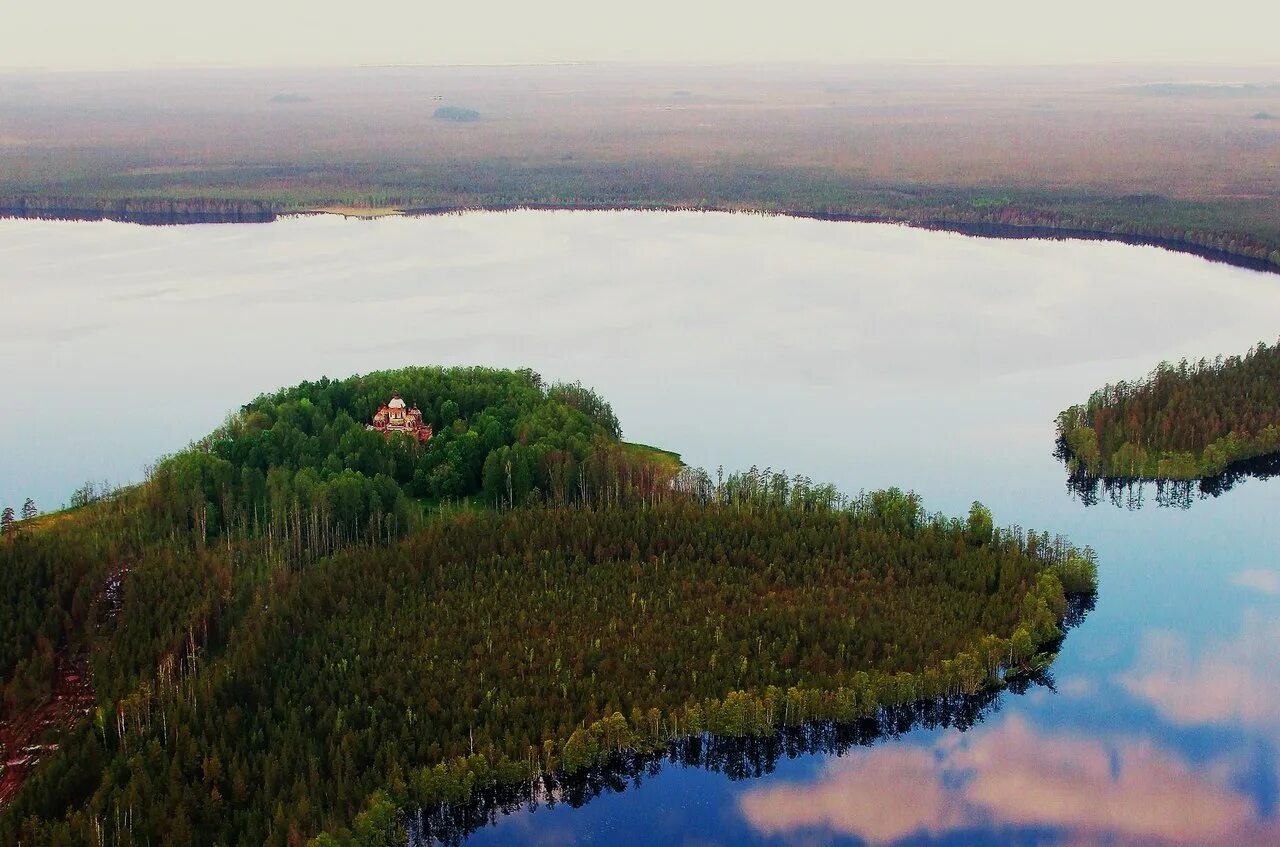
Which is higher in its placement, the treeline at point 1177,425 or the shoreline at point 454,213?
the shoreline at point 454,213

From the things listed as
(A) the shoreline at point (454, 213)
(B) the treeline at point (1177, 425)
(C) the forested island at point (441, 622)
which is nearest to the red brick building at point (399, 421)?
(C) the forested island at point (441, 622)

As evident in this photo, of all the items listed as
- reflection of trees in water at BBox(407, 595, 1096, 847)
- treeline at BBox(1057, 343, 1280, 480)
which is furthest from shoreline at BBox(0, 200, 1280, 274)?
reflection of trees in water at BBox(407, 595, 1096, 847)

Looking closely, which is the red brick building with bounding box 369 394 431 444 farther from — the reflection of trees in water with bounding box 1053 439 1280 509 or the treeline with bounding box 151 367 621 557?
the reflection of trees in water with bounding box 1053 439 1280 509

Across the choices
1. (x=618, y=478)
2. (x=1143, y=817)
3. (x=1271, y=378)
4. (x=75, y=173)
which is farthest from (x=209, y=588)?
(x=75, y=173)

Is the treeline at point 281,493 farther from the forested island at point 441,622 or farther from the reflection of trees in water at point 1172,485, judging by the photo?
the reflection of trees in water at point 1172,485

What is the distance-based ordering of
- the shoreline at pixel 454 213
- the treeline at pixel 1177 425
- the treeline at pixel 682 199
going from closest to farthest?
1. the treeline at pixel 1177 425
2. the treeline at pixel 682 199
3. the shoreline at pixel 454 213
